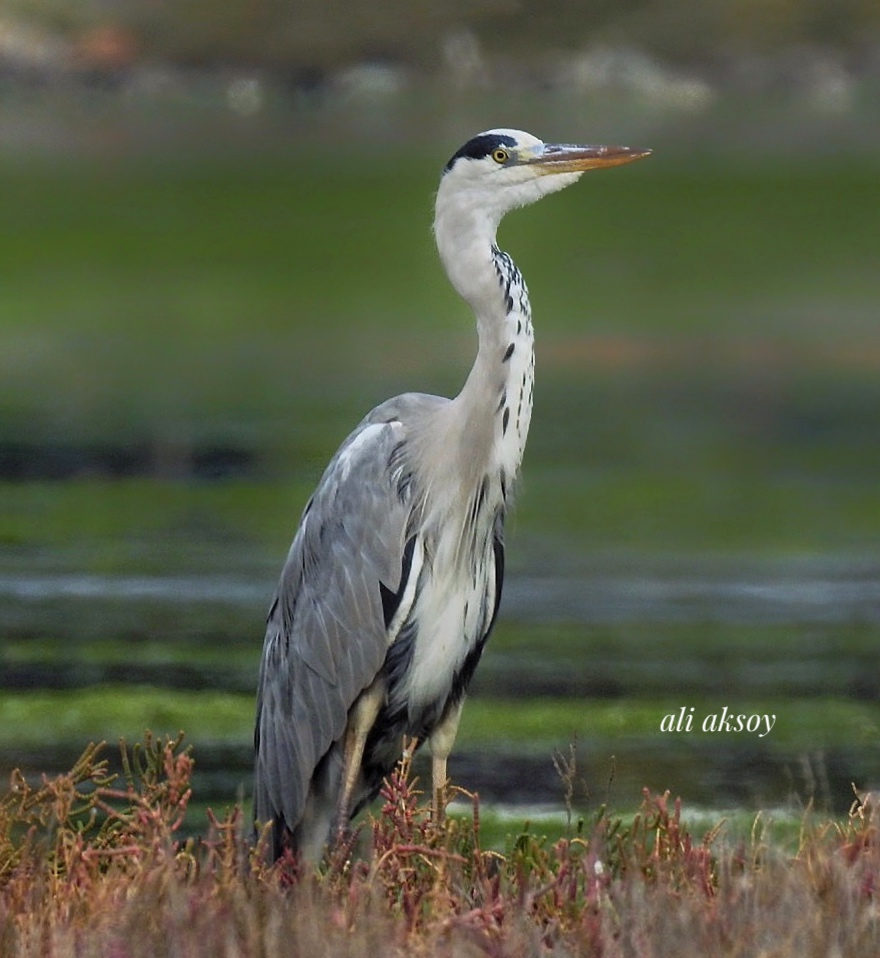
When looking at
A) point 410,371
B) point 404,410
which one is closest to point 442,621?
point 404,410

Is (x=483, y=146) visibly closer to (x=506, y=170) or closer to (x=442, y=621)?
(x=506, y=170)

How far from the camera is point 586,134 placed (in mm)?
20016

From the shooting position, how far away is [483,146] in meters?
4.16

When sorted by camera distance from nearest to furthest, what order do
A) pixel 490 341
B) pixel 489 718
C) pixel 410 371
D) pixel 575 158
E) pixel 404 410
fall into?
pixel 490 341 → pixel 575 158 → pixel 404 410 → pixel 489 718 → pixel 410 371

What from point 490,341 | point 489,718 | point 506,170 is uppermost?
point 506,170

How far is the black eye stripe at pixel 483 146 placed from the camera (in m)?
4.16

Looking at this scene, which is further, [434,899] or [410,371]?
[410,371]

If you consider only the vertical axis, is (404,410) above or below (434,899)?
above

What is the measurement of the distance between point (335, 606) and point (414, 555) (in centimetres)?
21

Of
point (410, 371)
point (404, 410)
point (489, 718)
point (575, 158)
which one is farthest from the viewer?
point (410, 371)

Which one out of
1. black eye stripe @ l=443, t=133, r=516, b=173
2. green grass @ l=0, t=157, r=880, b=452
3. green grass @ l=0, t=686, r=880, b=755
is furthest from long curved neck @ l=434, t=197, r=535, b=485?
green grass @ l=0, t=157, r=880, b=452

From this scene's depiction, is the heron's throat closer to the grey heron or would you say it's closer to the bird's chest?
the grey heron

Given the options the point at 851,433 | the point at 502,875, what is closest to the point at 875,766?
the point at 502,875

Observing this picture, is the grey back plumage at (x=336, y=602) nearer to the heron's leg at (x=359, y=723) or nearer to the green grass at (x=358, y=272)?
the heron's leg at (x=359, y=723)
